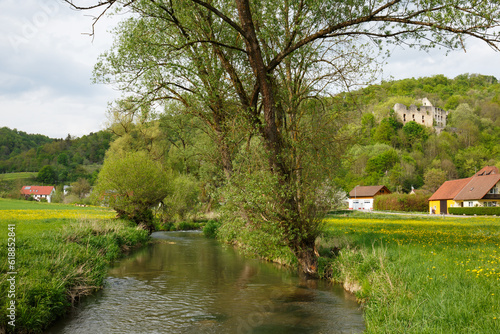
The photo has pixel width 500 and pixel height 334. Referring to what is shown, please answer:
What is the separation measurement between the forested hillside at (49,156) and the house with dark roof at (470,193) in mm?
87380

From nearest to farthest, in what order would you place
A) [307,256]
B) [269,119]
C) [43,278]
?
1. [43,278]
2. [269,119]
3. [307,256]

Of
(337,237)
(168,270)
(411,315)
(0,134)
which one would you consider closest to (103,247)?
(168,270)

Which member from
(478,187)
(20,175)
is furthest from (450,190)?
(20,175)

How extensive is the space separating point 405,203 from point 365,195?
859 inches

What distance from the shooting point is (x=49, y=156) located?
358ft

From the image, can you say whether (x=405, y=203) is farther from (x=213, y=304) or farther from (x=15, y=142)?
(x=15, y=142)

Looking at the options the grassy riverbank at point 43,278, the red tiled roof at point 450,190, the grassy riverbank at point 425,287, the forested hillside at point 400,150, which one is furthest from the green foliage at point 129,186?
the forested hillside at point 400,150

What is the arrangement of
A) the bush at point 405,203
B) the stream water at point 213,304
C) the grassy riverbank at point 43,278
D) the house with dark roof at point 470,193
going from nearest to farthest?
the grassy riverbank at point 43,278, the stream water at point 213,304, the house with dark roof at point 470,193, the bush at point 405,203

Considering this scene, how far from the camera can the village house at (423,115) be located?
12875cm

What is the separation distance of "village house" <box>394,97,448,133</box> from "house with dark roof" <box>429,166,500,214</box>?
224ft

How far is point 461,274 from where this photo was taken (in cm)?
788

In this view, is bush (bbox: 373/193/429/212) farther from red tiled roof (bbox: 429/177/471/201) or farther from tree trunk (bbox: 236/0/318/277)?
tree trunk (bbox: 236/0/318/277)

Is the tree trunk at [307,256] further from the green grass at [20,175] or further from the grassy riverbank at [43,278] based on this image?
the green grass at [20,175]

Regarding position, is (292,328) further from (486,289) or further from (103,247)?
(103,247)
